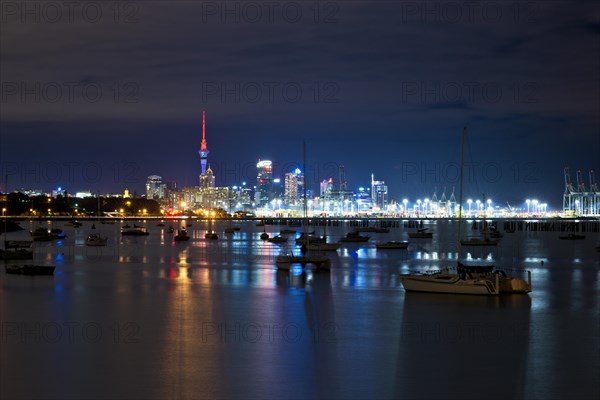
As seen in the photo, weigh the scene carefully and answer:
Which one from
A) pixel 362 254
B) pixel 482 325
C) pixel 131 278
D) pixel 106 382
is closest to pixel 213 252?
pixel 362 254

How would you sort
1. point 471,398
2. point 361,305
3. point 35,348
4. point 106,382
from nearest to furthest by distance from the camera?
point 471,398 → point 106,382 → point 35,348 → point 361,305

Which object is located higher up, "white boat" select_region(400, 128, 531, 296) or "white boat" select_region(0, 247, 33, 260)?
"white boat" select_region(0, 247, 33, 260)

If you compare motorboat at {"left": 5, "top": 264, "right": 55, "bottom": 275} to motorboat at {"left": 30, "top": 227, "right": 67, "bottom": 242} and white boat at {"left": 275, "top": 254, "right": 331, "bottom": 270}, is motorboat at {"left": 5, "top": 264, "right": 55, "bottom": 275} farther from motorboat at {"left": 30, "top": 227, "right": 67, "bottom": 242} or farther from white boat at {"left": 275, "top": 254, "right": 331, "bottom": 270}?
motorboat at {"left": 30, "top": 227, "right": 67, "bottom": 242}

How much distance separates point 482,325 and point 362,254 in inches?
1444

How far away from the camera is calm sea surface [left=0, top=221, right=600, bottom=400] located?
56.0 ft

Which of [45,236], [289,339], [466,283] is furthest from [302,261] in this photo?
[45,236]

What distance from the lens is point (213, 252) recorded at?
63250mm

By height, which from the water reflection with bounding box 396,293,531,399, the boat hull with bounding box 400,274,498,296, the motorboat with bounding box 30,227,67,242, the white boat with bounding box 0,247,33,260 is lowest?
the water reflection with bounding box 396,293,531,399

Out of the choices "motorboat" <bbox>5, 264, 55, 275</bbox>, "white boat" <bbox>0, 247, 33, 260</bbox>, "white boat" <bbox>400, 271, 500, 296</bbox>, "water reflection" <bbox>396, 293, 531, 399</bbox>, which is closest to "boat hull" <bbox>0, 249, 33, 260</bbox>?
"white boat" <bbox>0, 247, 33, 260</bbox>

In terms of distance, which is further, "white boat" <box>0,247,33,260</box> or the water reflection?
"white boat" <box>0,247,33,260</box>

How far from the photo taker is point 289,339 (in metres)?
22.5

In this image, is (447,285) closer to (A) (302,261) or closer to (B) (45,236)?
(A) (302,261)

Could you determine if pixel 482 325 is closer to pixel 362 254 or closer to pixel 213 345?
pixel 213 345

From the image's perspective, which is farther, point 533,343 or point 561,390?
point 533,343
